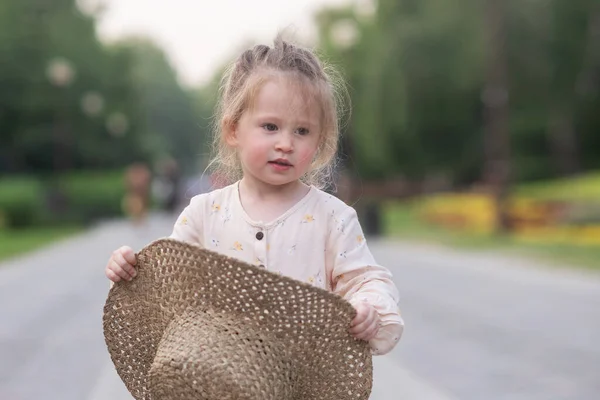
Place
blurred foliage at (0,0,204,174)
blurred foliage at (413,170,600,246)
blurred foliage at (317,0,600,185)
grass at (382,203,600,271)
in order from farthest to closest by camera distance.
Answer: blurred foliage at (0,0,204,174) < blurred foliage at (317,0,600,185) < blurred foliage at (413,170,600,246) < grass at (382,203,600,271)

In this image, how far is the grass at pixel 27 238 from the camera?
18.7 meters

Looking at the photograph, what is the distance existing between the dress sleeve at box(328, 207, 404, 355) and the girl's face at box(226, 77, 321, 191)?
0.19m

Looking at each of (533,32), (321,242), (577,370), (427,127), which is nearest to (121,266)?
(321,242)

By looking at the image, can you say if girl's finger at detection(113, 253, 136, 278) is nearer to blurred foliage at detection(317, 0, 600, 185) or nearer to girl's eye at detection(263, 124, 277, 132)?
girl's eye at detection(263, 124, 277, 132)

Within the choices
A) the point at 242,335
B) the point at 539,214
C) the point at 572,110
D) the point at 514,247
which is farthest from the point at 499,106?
the point at 242,335

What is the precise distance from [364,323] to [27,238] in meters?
22.1

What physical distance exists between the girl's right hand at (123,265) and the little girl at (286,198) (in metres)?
0.32

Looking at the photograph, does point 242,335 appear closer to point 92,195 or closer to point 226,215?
point 226,215

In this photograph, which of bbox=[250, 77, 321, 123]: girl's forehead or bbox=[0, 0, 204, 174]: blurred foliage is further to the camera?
bbox=[0, 0, 204, 174]: blurred foliage

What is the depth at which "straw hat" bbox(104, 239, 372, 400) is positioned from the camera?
2.08 meters

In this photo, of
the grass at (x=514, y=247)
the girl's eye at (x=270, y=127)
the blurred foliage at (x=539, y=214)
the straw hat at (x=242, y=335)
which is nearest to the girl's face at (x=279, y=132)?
the girl's eye at (x=270, y=127)

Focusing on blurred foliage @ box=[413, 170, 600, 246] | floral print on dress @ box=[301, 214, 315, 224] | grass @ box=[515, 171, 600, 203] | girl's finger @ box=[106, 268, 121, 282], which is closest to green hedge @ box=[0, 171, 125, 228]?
blurred foliage @ box=[413, 170, 600, 246]

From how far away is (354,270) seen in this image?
255cm

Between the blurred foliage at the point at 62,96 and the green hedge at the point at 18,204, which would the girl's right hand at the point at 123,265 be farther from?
the blurred foliage at the point at 62,96
